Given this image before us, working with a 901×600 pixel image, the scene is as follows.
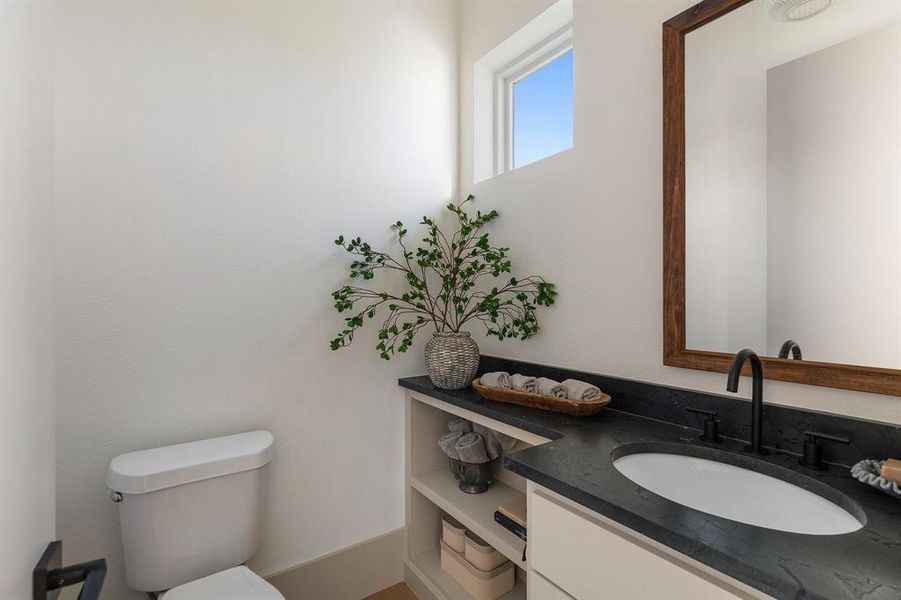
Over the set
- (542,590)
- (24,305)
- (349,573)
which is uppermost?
A: (24,305)

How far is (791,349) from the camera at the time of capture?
997 millimetres

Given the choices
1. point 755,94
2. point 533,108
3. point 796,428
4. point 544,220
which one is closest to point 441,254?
point 544,220

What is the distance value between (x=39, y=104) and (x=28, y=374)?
1.41ft

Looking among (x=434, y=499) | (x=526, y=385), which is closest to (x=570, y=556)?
(x=526, y=385)

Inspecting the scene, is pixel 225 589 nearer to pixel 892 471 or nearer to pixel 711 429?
pixel 711 429

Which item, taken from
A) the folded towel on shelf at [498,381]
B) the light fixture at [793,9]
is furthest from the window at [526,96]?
the folded towel on shelf at [498,381]

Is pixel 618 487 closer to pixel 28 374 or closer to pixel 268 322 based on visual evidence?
pixel 28 374

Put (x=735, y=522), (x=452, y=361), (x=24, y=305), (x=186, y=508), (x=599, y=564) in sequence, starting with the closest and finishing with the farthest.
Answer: (x=24, y=305), (x=735, y=522), (x=599, y=564), (x=186, y=508), (x=452, y=361)

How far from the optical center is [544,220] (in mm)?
1610

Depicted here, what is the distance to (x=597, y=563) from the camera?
2.62 feet

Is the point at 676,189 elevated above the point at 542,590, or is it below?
above

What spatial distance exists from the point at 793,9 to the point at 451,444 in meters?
1.61

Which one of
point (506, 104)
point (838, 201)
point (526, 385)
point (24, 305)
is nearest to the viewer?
point (24, 305)

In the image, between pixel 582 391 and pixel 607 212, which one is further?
pixel 607 212
